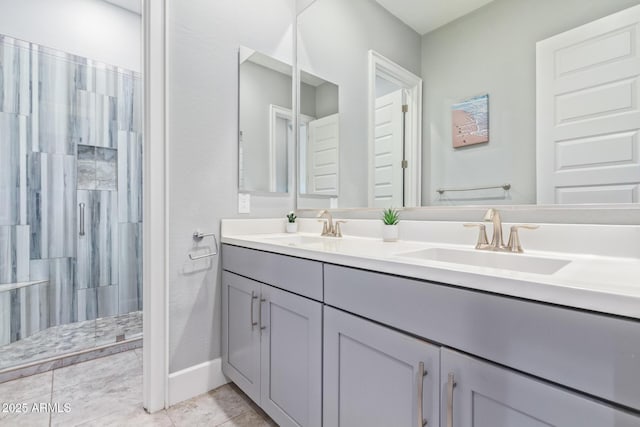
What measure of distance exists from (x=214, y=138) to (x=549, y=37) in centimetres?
149

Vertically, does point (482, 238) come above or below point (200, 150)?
below

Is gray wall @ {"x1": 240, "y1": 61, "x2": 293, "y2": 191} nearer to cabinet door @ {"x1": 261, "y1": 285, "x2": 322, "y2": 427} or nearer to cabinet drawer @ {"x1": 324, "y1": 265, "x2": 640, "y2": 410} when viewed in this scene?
cabinet door @ {"x1": 261, "y1": 285, "x2": 322, "y2": 427}

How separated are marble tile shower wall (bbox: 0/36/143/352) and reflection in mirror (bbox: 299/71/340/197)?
4.73 feet

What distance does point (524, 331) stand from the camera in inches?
23.4

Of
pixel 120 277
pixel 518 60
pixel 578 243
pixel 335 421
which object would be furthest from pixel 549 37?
pixel 120 277

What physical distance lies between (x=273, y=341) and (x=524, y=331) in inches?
36.6

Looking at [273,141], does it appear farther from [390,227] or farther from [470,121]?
[470,121]

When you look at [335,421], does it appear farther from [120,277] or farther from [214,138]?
[120,277]

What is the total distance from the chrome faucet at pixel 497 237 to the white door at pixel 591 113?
154 millimetres

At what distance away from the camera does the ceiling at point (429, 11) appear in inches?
50.6

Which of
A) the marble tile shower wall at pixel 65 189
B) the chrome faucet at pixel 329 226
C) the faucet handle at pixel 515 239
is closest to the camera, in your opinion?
the faucet handle at pixel 515 239

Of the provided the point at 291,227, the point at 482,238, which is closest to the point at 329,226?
the point at 291,227

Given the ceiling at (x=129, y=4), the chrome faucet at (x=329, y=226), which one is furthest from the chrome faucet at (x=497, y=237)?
the ceiling at (x=129, y=4)

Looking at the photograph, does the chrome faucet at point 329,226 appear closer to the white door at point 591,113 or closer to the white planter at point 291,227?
the white planter at point 291,227
